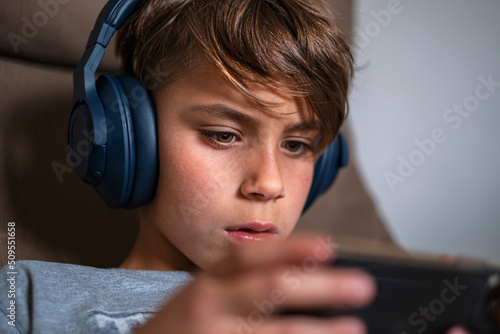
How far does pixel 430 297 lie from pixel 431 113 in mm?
1137

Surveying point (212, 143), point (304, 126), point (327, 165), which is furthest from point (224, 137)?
point (327, 165)

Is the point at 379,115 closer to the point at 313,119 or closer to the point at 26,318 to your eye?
the point at 313,119

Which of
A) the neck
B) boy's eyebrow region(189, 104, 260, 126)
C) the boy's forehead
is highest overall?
the boy's forehead

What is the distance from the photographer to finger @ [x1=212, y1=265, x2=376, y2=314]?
0.31 metres

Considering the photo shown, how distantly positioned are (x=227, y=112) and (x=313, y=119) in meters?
0.14

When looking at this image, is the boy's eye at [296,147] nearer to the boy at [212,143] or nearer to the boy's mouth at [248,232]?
the boy at [212,143]

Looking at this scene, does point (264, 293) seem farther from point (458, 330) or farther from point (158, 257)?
point (158, 257)

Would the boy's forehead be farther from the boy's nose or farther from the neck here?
the neck

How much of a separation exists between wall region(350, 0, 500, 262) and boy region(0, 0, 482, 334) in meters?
0.70

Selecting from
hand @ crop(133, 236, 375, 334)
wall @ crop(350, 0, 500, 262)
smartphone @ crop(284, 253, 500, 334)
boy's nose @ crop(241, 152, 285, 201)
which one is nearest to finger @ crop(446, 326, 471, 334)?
smartphone @ crop(284, 253, 500, 334)

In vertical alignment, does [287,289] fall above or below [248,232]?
above

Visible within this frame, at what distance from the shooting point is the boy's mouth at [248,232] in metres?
0.69

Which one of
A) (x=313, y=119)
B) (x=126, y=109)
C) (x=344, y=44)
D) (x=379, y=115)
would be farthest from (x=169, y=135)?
(x=379, y=115)

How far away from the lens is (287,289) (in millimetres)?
317
